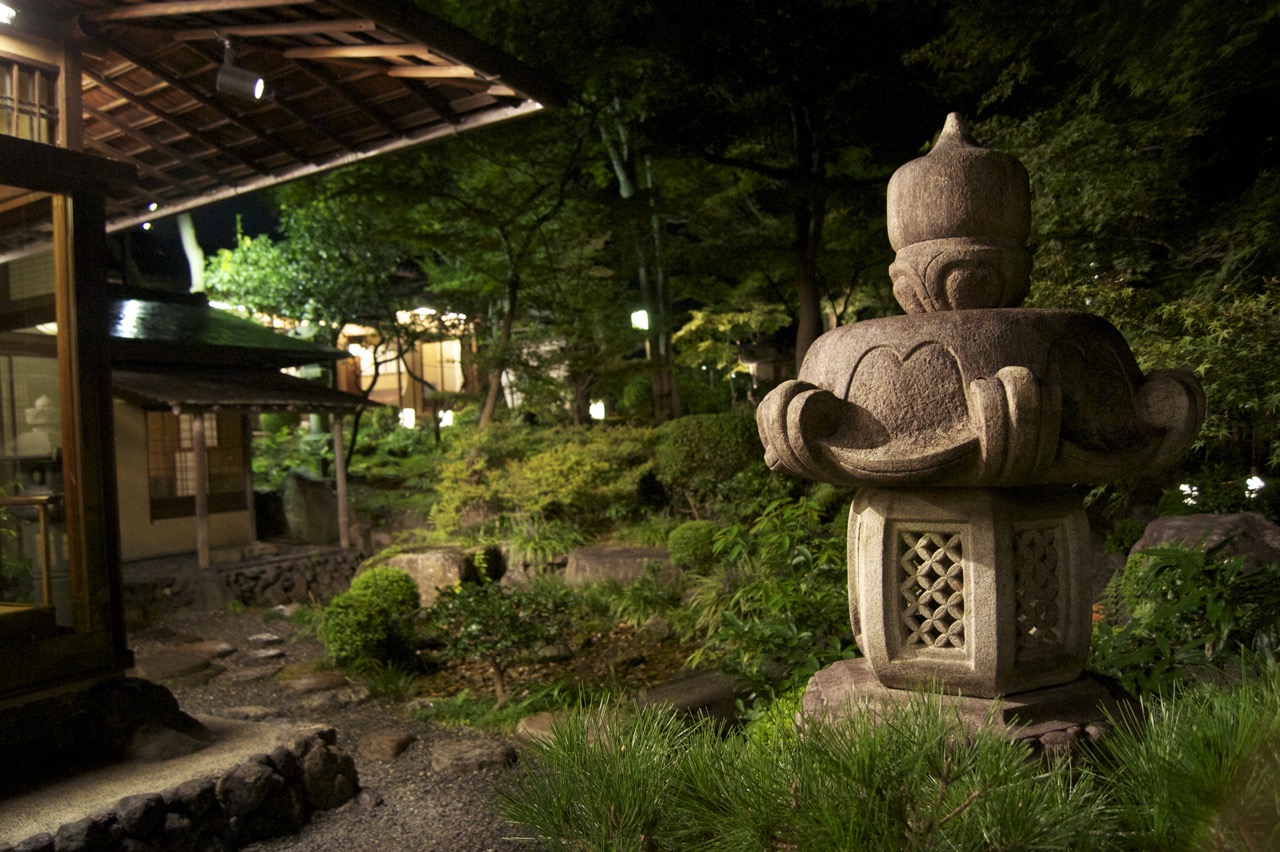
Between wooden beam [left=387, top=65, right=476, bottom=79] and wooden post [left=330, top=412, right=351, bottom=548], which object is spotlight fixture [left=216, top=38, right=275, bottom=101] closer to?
wooden beam [left=387, top=65, right=476, bottom=79]

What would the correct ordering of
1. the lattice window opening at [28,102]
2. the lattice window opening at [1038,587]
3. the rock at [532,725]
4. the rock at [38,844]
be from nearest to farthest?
the lattice window opening at [1038,587] → the rock at [38,844] → the lattice window opening at [28,102] → the rock at [532,725]

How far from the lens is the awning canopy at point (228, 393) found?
1252cm

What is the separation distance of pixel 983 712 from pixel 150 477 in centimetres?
1354

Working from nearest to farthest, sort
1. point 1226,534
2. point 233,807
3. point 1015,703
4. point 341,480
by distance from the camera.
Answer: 1. point 1015,703
2. point 233,807
3. point 1226,534
4. point 341,480

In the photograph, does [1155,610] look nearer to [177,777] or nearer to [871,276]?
[177,777]

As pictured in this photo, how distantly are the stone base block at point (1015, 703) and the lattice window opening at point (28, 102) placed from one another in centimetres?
612

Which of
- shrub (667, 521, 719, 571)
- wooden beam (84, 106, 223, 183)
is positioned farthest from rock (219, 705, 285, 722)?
wooden beam (84, 106, 223, 183)

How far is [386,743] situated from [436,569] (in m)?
4.78

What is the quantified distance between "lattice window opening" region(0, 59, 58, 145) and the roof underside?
47 cm

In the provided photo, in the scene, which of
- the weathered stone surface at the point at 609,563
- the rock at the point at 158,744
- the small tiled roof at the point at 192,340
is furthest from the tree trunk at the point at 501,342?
the rock at the point at 158,744

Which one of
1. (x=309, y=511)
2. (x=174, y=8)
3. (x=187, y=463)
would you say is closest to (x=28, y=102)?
(x=174, y=8)

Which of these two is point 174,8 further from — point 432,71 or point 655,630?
point 655,630

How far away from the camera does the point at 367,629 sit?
9.20m

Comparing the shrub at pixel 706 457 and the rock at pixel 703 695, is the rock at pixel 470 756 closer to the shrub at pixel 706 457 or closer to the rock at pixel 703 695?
the rock at pixel 703 695
